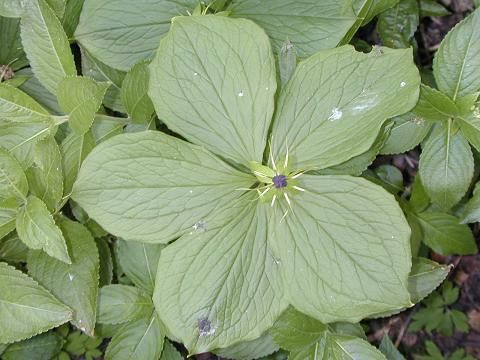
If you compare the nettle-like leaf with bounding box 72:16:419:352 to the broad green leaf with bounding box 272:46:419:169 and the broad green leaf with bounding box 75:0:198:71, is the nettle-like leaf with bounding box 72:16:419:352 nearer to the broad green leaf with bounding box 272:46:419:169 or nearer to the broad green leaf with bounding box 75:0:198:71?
the broad green leaf with bounding box 272:46:419:169

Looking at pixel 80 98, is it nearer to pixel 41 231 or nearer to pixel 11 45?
pixel 41 231

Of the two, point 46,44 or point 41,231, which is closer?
point 41,231

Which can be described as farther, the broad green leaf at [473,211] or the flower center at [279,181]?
the broad green leaf at [473,211]

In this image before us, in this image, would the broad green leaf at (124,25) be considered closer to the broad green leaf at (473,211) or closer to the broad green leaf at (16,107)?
the broad green leaf at (16,107)

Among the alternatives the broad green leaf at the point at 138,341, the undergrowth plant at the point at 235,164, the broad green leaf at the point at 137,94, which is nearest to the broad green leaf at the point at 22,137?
the undergrowth plant at the point at 235,164

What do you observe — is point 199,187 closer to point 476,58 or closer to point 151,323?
point 151,323

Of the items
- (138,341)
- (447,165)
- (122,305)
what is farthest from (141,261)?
(447,165)
